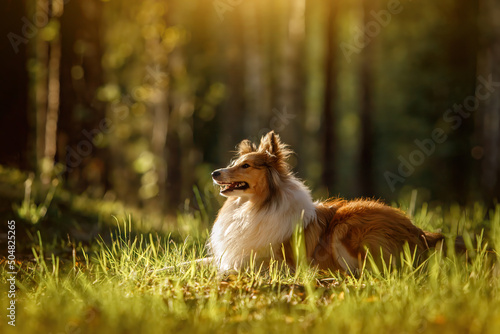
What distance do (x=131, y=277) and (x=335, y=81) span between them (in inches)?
373

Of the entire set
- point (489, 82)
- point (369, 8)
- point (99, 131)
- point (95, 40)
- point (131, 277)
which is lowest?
point (131, 277)

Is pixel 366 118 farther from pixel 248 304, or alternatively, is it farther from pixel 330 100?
pixel 248 304

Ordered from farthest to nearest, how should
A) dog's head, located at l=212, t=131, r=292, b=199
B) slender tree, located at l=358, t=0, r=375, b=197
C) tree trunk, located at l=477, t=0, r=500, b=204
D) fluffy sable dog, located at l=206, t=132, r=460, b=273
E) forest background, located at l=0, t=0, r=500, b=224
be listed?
slender tree, located at l=358, t=0, r=375, b=197
tree trunk, located at l=477, t=0, r=500, b=204
forest background, located at l=0, t=0, r=500, b=224
dog's head, located at l=212, t=131, r=292, b=199
fluffy sable dog, located at l=206, t=132, r=460, b=273

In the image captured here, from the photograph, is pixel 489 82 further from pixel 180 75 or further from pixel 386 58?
pixel 386 58

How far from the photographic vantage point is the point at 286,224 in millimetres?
Result: 5602

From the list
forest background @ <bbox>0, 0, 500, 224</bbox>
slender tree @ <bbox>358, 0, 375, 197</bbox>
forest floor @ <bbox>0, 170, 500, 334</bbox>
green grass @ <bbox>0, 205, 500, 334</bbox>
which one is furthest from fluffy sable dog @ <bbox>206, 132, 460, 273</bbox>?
slender tree @ <bbox>358, 0, 375, 197</bbox>

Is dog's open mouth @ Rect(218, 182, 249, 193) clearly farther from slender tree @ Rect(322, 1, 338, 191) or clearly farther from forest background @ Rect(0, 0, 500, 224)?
slender tree @ Rect(322, 1, 338, 191)

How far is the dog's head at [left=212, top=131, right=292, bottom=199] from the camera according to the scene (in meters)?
5.75

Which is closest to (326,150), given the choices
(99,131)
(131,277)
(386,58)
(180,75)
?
(180,75)

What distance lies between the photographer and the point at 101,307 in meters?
3.87

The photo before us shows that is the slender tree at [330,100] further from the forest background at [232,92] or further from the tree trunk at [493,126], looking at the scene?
the tree trunk at [493,126]

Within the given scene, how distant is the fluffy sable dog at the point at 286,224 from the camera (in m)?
5.44

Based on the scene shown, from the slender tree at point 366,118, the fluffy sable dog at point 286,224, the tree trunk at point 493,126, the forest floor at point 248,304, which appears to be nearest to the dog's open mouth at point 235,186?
the fluffy sable dog at point 286,224

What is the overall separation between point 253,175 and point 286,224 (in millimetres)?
688
